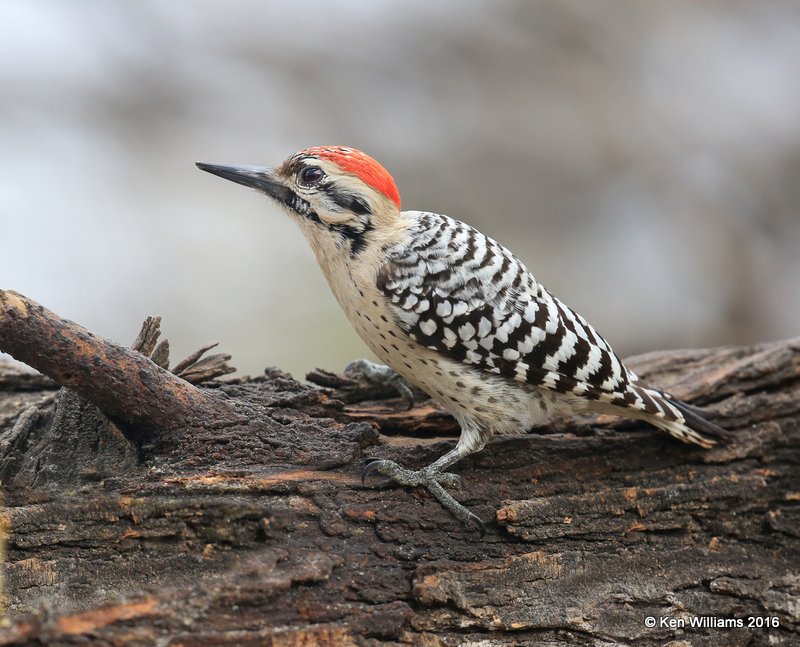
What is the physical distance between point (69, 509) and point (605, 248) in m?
6.72

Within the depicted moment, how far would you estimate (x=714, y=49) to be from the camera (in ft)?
27.0

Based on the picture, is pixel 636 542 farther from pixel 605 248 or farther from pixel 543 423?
pixel 605 248

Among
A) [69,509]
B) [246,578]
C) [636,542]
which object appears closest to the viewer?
[246,578]

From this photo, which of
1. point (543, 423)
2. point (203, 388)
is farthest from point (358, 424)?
point (543, 423)

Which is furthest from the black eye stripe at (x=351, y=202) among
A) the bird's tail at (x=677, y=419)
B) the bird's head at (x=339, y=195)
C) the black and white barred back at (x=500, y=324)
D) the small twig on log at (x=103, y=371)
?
the bird's tail at (x=677, y=419)

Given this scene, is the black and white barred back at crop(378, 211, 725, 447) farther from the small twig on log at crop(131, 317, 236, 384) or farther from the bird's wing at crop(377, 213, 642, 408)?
the small twig on log at crop(131, 317, 236, 384)

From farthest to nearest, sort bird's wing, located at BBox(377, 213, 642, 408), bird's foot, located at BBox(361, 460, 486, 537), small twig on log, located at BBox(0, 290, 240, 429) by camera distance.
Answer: bird's wing, located at BBox(377, 213, 642, 408), bird's foot, located at BBox(361, 460, 486, 537), small twig on log, located at BBox(0, 290, 240, 429)

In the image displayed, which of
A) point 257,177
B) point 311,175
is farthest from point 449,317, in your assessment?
point 257,177

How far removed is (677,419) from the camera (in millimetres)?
3896

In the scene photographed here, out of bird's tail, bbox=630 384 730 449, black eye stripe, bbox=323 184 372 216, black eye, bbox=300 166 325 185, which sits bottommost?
bird's tail, bbox=630 384 730 449

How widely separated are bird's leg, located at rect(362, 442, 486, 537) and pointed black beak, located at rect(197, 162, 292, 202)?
1.43m

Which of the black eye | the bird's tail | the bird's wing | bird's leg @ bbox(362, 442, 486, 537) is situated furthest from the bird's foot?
the black eye

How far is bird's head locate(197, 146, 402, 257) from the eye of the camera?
3.83 metres

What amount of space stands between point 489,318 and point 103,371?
67.1 inches
